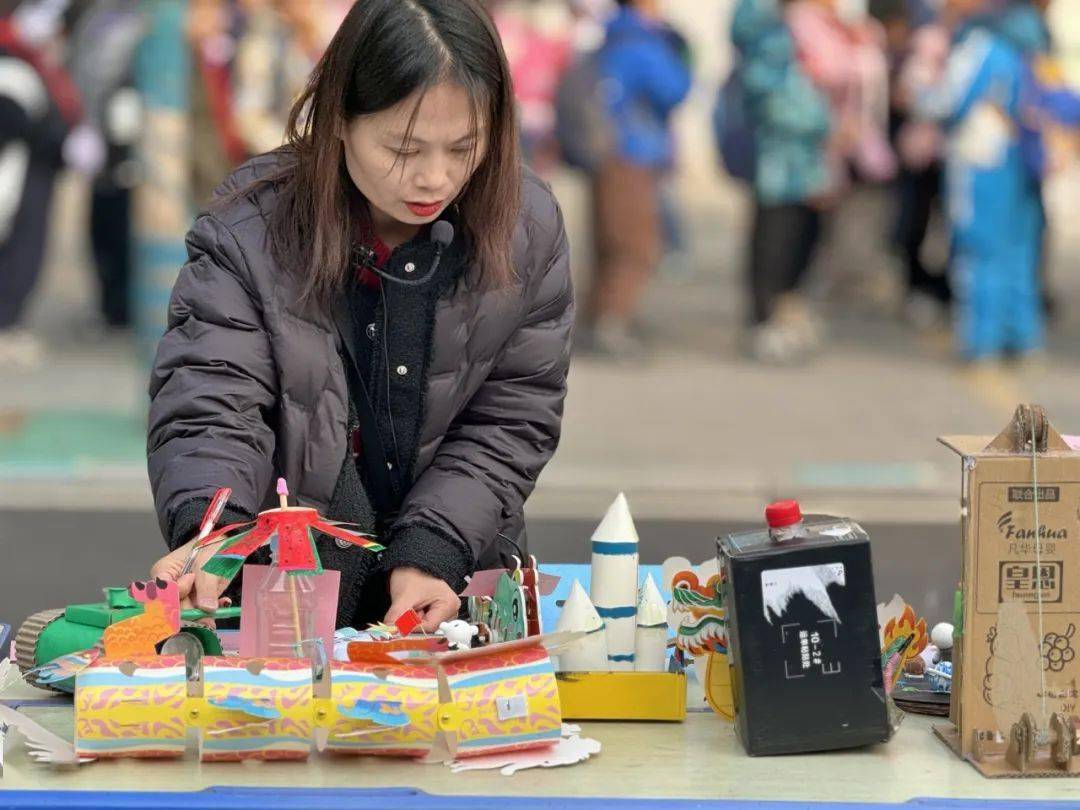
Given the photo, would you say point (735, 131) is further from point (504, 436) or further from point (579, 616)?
point (579, 616)

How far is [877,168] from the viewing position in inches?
443

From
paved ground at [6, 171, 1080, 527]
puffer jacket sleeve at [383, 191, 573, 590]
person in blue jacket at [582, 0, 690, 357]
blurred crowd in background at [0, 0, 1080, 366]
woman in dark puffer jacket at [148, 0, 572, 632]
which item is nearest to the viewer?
woman in dark puffer jacket at [148, 0, 572, 632]

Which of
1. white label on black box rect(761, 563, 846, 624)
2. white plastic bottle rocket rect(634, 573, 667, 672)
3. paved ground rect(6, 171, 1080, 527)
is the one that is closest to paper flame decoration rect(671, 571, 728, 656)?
white plastic bottle rocket rect(634, 573, 667, 672)

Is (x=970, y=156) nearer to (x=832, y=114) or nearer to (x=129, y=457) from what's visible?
(x=832, y=114)

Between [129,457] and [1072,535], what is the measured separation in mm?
6205

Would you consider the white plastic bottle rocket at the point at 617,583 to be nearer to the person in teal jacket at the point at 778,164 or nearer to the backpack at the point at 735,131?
the person in teal jacket at the point at 778,164

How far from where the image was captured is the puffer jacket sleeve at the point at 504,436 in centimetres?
330

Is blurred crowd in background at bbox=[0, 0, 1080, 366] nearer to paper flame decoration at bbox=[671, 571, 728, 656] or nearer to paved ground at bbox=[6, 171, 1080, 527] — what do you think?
paved ground at bbox=[6, 171, 1080, 527]

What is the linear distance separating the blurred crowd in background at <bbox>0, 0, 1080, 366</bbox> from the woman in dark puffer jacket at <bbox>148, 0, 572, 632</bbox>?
5.98 metres

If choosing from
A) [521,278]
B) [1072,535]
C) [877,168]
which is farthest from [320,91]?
[877,168]

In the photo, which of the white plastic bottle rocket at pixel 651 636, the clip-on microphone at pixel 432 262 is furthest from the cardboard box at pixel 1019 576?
the clip-on microphone at pixel 432 262

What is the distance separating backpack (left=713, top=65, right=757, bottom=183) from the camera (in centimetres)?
1015

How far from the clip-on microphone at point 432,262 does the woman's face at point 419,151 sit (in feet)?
0.42

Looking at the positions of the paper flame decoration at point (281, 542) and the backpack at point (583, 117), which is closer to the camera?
the paper flame decoration at point (281, 542)
